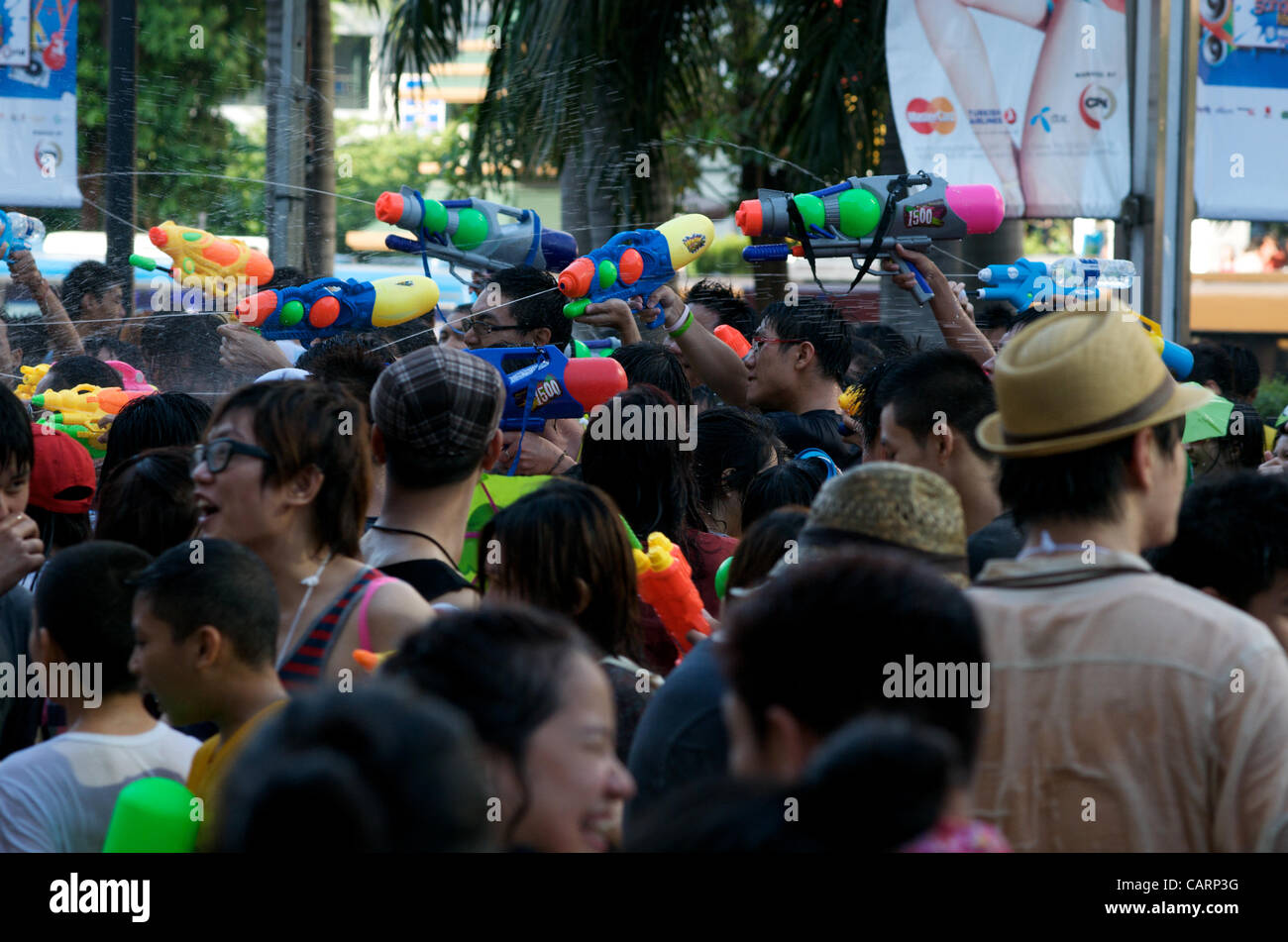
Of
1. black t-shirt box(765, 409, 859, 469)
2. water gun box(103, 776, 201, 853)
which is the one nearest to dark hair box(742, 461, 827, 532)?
black t-shirt box(765, 409, 859, 469)

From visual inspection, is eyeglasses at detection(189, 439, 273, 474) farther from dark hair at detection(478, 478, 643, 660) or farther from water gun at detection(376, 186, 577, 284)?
water gun at detection(376, 186, 577, 284)

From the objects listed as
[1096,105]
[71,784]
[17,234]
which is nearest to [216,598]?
[71,784]

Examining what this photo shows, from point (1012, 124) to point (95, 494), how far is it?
532 cm

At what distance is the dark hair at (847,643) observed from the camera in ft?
5.16

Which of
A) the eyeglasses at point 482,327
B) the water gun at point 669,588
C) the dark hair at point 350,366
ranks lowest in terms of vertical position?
the water gun at point 669,588

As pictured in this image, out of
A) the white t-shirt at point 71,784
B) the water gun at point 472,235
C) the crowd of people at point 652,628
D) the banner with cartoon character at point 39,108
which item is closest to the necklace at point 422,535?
the crowd of people at point 652,628

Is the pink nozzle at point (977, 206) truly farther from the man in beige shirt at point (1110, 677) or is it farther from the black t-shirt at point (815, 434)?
the man in beige shirt at point (1110, 677)

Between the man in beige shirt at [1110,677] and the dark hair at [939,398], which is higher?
the dark hair at [939,398]

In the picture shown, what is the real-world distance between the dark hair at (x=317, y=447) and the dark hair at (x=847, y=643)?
1.33 metres

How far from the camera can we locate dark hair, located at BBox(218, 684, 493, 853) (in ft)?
3.72

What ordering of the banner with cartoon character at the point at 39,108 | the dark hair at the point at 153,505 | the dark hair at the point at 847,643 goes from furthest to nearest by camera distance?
the banner with cartoon character at the point at 39,108
the dark hair at the point at 153,505
the dark hair at the point at 847,643

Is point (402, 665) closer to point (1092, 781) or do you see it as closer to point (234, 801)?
point (234, 801)
